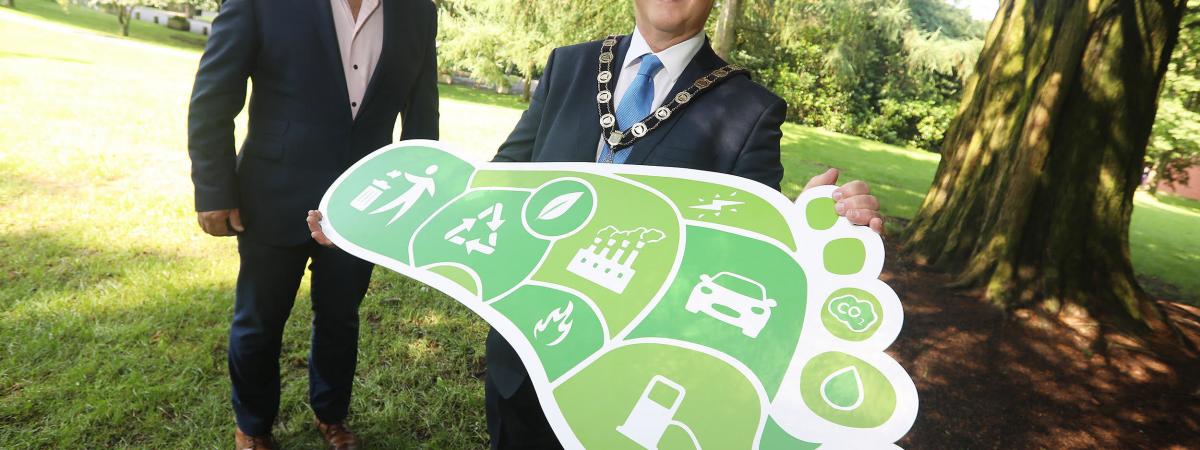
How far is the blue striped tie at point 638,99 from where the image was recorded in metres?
1.44

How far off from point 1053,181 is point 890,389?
4244mm

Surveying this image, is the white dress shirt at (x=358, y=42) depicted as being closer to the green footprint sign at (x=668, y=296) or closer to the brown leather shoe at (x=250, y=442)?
the green footprint sign at (x=668, y=296)

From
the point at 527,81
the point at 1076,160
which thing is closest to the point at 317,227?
the point at 1076,160

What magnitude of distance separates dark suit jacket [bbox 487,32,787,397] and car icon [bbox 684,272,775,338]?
0.35 m

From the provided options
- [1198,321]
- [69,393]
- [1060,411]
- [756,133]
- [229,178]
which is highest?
[756,133]

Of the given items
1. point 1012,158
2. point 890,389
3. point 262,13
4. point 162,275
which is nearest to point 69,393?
point 162,275

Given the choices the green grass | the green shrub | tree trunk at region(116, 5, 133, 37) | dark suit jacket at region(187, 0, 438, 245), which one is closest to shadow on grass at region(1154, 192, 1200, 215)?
dark suit jacket at region(187, 0, 438, 245)

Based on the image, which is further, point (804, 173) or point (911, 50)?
point (911, 50)

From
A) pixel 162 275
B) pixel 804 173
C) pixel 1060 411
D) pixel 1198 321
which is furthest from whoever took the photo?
pixel 804 173

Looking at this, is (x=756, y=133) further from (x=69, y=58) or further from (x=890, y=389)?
(x=69, y=58)

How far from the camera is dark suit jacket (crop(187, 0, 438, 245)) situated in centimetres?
178

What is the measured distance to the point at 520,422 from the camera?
158 centimetres

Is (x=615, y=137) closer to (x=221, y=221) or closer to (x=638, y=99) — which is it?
(x=638, y=99)

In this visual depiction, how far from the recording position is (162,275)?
3.61m
